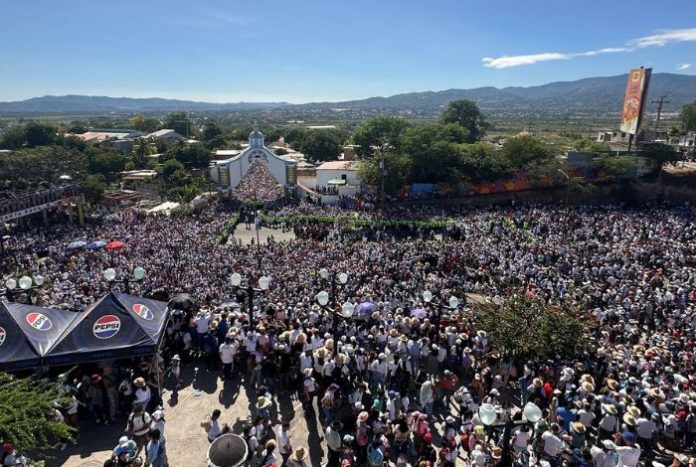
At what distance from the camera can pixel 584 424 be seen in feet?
29.7

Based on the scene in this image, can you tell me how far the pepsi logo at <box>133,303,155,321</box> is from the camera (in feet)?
34.7

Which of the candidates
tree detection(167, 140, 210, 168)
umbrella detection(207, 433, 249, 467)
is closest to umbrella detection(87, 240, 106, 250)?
umbrella detection(207, 433, 249, 467)

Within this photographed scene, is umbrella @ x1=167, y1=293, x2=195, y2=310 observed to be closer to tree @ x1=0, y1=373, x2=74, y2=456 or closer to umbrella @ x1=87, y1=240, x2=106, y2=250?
tree @ x1=0, y1=373, x2=74, y2=456

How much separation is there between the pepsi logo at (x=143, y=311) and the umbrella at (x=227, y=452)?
178 inches

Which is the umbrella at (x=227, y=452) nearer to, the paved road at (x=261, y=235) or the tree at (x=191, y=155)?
the paved road at (x=261, y=235)

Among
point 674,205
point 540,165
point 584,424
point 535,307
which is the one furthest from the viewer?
point 540,165

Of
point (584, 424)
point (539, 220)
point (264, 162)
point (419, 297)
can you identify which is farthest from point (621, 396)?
point (264, 162)

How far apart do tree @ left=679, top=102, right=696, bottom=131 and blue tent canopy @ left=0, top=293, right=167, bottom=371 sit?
65092 mm

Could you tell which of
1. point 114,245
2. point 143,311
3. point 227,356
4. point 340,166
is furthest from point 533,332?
point 340,166

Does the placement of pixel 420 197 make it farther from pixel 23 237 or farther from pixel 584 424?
pixel 584 424

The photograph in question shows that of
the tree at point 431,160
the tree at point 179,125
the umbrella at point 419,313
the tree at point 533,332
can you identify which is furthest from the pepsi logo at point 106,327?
the tree at point 179,125

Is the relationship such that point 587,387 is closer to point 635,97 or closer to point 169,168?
point 635,97

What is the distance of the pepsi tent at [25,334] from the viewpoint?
9344 millimetres

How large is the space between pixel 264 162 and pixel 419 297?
93.1 feet
